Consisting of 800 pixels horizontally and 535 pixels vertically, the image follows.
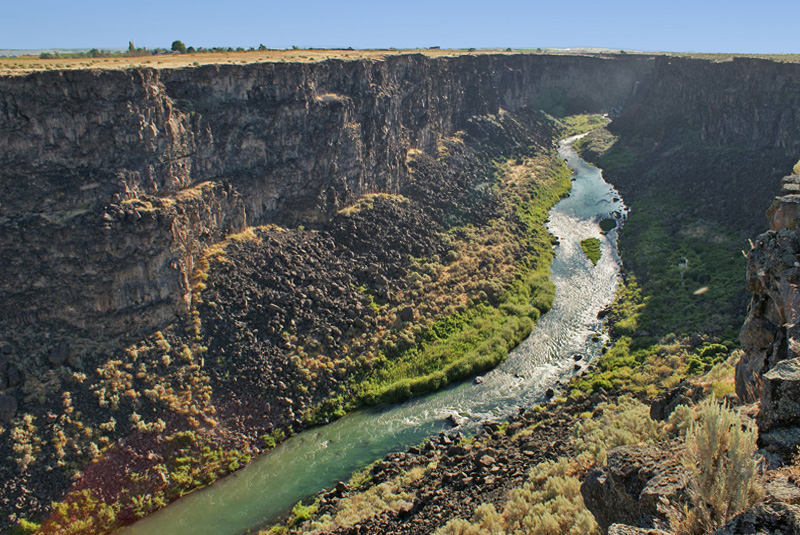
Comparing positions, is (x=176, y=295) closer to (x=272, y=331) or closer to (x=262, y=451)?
(x=272, y=331)

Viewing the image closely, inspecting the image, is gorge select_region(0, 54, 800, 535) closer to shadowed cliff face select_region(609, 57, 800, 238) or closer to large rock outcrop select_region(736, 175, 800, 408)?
shadowed cliff face select_region(609, 57, 800, 238)

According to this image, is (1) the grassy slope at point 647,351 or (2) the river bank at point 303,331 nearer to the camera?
(1) the grassy slope at point 647,351

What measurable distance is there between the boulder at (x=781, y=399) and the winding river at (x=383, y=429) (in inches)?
1003

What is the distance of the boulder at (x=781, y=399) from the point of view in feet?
52.6

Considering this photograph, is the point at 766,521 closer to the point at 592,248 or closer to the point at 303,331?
the point at 303,331

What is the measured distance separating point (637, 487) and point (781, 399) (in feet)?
13.9

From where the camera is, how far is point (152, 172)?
42.9 meters

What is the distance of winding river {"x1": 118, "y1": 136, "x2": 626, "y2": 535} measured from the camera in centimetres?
3503

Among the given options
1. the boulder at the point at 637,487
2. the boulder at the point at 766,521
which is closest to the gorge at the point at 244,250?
the boulder at the point at 637,487

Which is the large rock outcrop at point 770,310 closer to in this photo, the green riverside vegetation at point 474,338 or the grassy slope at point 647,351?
the grassy slope at point 647,351

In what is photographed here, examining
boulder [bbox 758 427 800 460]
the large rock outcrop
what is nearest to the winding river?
the large rock outcrop

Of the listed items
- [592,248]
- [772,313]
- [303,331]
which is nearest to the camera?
[772,313]

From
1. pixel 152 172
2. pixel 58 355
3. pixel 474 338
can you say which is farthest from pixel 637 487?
pixel 152 172

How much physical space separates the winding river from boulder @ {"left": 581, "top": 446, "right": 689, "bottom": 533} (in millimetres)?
21718
